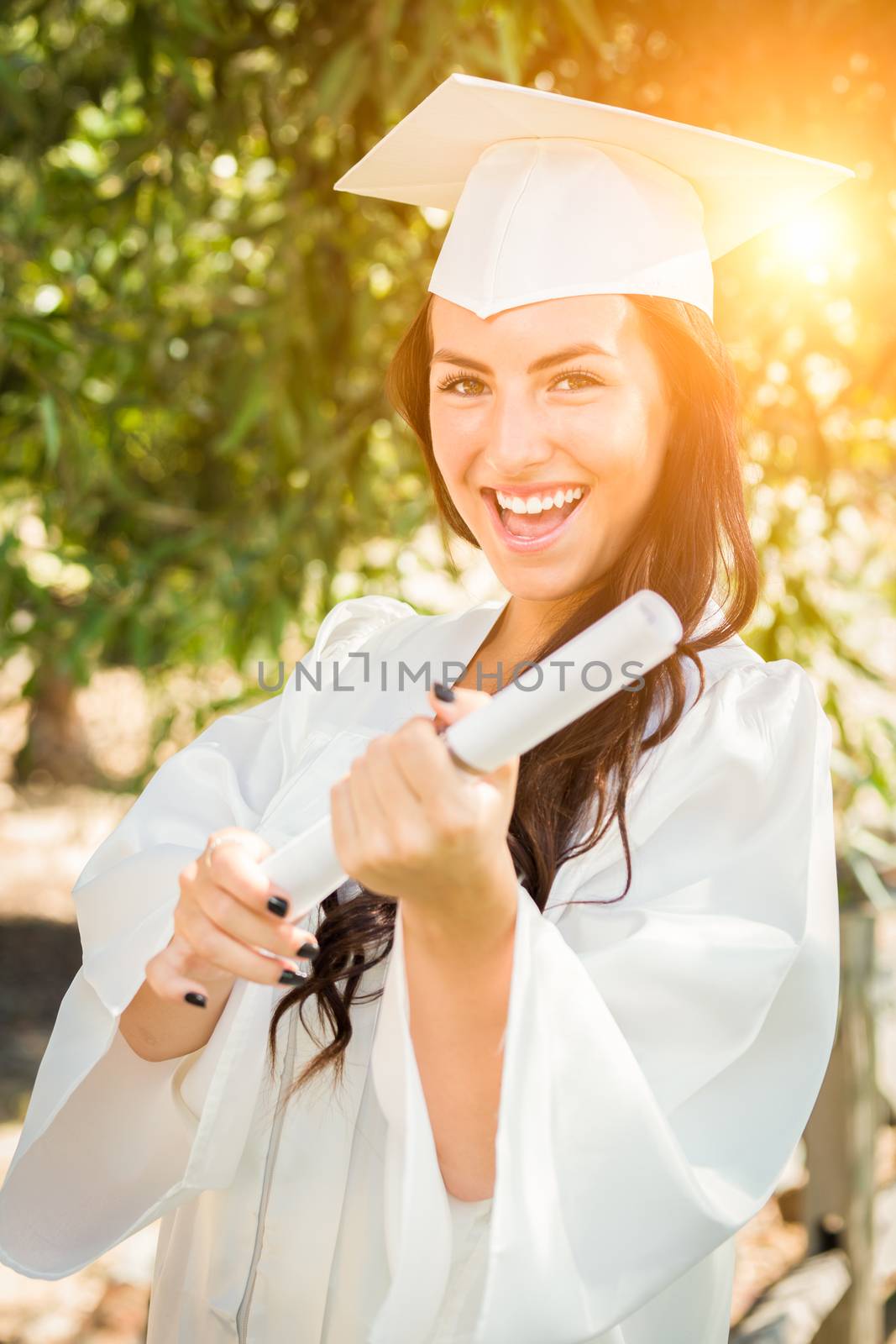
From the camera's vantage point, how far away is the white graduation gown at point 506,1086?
0.90 meters

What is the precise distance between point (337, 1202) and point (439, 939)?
1.62 ft

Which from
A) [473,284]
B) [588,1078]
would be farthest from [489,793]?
[473,284]

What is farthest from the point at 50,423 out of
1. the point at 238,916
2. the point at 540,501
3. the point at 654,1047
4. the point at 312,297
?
the point at 654,1047

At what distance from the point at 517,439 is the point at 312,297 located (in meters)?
1.75

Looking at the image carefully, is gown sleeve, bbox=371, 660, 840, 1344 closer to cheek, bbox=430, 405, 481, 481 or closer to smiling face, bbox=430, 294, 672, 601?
smiling face, bbox=430, 294, 672, 601

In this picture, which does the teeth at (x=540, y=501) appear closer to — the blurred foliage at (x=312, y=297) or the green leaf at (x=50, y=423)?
the blurred foliage at (x=312, y=297)

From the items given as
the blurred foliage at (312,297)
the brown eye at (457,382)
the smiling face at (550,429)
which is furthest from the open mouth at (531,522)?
the blurred foliage at (312,297)

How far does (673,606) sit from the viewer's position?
1238 mm

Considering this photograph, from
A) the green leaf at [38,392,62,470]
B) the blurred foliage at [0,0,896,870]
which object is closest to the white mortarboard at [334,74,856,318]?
the blurred foliage at [0,0,896,870]

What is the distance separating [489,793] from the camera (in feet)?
2.52

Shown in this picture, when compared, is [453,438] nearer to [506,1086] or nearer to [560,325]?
[560,325]

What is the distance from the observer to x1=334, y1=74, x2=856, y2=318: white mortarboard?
1168 mm

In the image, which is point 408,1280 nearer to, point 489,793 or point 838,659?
point 489,793

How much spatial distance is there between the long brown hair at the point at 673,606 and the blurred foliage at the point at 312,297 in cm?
105
